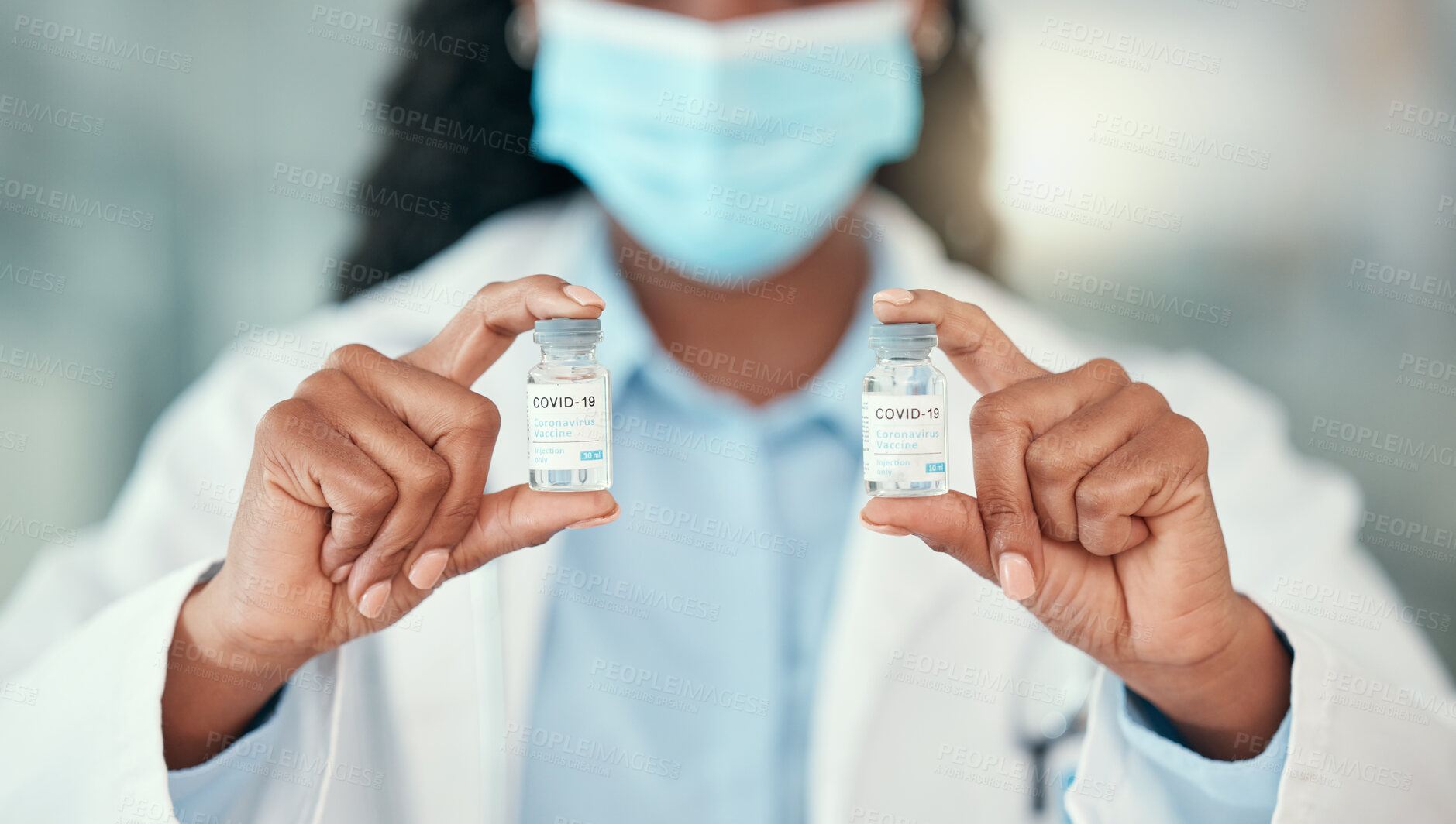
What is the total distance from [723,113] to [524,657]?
3.46ft

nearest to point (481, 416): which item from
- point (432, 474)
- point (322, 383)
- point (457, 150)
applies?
point (432, 474)

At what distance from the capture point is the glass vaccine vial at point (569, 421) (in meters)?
1.11

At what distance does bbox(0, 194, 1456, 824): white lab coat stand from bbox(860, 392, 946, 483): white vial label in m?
0.50

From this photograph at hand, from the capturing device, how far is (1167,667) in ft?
3.77

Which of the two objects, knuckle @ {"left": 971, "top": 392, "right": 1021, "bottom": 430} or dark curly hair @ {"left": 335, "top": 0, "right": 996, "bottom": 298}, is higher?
dark curly hair @ {"left": 335, "top": 0, "right": 996, "bottom": 298}

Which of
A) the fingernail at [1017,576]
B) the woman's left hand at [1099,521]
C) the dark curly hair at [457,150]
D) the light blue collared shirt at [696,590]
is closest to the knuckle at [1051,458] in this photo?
the woman's left hand at [1099,521]

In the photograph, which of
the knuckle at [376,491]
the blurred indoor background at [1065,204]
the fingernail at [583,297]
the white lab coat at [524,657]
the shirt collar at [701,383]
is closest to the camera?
the knuckle at [376,491]

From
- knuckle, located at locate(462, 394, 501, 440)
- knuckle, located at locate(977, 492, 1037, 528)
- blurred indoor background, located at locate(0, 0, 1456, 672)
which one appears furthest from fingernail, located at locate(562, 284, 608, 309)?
blurred indoor background, located at locate(0, 0, 1456, 672)

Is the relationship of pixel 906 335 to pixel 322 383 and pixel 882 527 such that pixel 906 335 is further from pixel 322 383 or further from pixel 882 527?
pixel 322 383

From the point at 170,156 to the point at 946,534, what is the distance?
227 cm

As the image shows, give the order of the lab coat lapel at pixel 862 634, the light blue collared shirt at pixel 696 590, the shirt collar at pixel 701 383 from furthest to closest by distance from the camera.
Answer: the shirt collar at pixel 701 383
the light blue collared shirt at pixel 696 590
the lab coat lapel at pixel 862 634

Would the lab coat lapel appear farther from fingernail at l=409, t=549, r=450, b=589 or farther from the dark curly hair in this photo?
the dark curly hair

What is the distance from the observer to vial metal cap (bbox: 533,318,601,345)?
1113mm

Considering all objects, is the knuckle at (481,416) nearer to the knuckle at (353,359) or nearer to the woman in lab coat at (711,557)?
the woman in lab coat at (711,557)
